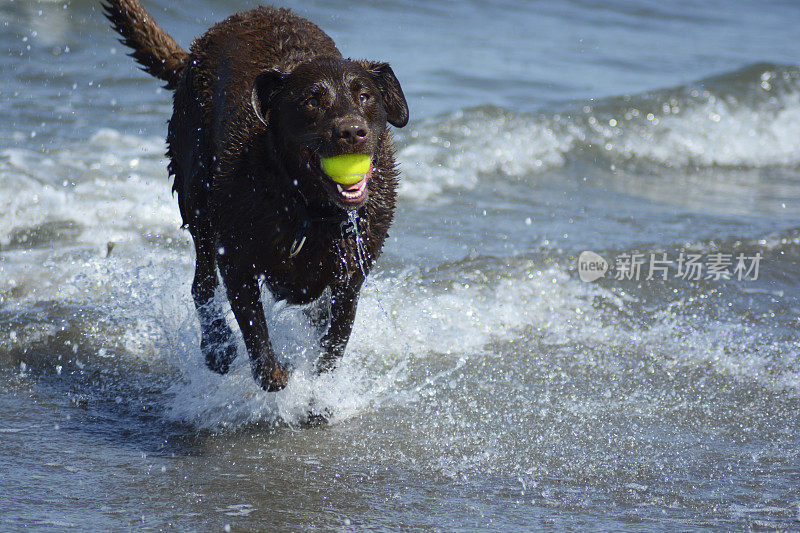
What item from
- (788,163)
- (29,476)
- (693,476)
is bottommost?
(29,476)

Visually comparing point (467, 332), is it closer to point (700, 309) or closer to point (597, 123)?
point (700, 309)

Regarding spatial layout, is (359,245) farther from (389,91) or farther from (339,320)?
(389,91)

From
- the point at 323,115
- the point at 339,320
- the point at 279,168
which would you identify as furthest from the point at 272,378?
the point at 323,115

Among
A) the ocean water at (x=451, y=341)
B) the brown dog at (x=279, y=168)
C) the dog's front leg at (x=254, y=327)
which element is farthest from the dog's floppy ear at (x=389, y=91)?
the ocean water at (x=451, y=341)

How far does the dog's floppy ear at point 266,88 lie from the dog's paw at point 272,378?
109 cm

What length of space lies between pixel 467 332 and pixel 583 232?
2.24 meters

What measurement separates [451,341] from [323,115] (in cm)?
198

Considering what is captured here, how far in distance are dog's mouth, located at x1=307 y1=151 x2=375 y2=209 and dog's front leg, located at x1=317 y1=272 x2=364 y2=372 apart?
57 cm

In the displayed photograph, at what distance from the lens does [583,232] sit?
6984mm

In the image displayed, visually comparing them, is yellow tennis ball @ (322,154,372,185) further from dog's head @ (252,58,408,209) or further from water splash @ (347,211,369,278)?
water splash @ (347,211,369,278)

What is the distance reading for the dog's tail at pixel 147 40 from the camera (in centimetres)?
486

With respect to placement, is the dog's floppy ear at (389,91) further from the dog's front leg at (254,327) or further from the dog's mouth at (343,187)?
the dog's front leg at (254,327)

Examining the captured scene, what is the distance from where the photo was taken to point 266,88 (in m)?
3.57

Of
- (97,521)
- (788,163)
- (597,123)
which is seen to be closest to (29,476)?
(97,521)
